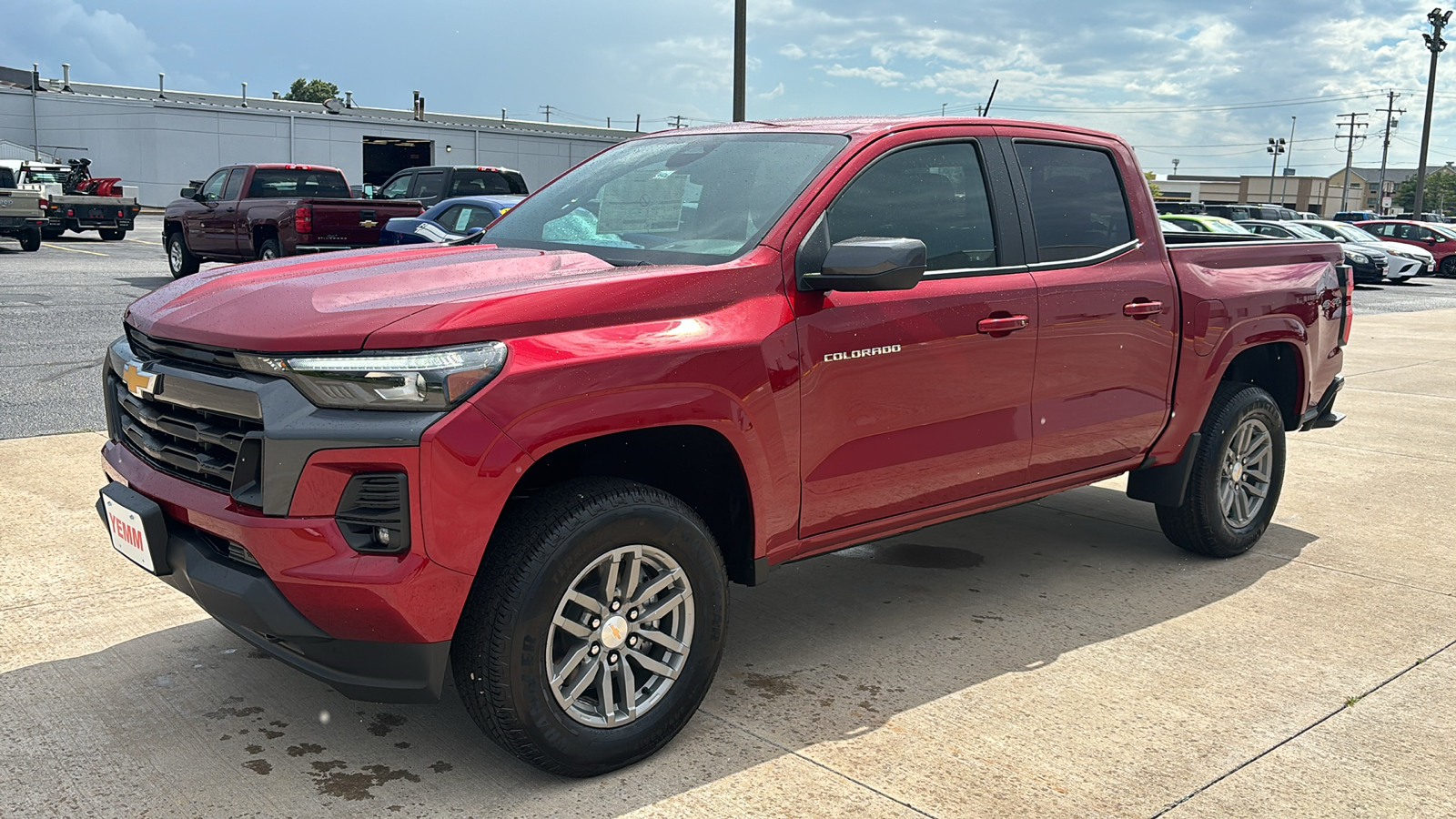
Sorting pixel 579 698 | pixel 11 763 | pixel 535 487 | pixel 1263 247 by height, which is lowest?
pixel 11 763

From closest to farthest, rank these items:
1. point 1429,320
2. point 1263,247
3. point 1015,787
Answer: point 1015,787, point 1263,247, point 1429,320

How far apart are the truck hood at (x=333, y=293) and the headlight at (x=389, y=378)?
45 millimetres

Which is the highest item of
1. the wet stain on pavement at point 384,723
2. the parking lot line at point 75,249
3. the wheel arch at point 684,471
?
the wheel arch at point 684,471

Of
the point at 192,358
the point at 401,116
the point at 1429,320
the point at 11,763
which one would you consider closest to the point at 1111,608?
the point at 192,358

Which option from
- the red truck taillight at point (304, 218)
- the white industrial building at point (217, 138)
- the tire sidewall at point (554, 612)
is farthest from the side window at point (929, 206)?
the white industrial building at point (217, 138)

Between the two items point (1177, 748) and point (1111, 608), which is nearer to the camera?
point (1177, 748)

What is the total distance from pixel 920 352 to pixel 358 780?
2.13 metres

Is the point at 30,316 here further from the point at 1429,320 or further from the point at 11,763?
the point at 1429,320

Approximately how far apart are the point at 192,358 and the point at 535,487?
3.21 feet

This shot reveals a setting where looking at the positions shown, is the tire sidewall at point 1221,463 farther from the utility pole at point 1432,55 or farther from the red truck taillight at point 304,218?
the utility pole at point 1432,55

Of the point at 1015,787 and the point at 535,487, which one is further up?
the point at 535,487

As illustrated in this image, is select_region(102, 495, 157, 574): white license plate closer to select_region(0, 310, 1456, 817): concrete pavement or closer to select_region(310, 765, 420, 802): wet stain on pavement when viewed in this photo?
select_region(0, 310, 1456, 817): concrete pavement

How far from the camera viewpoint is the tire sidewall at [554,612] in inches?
122

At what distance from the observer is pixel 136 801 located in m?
3.11
